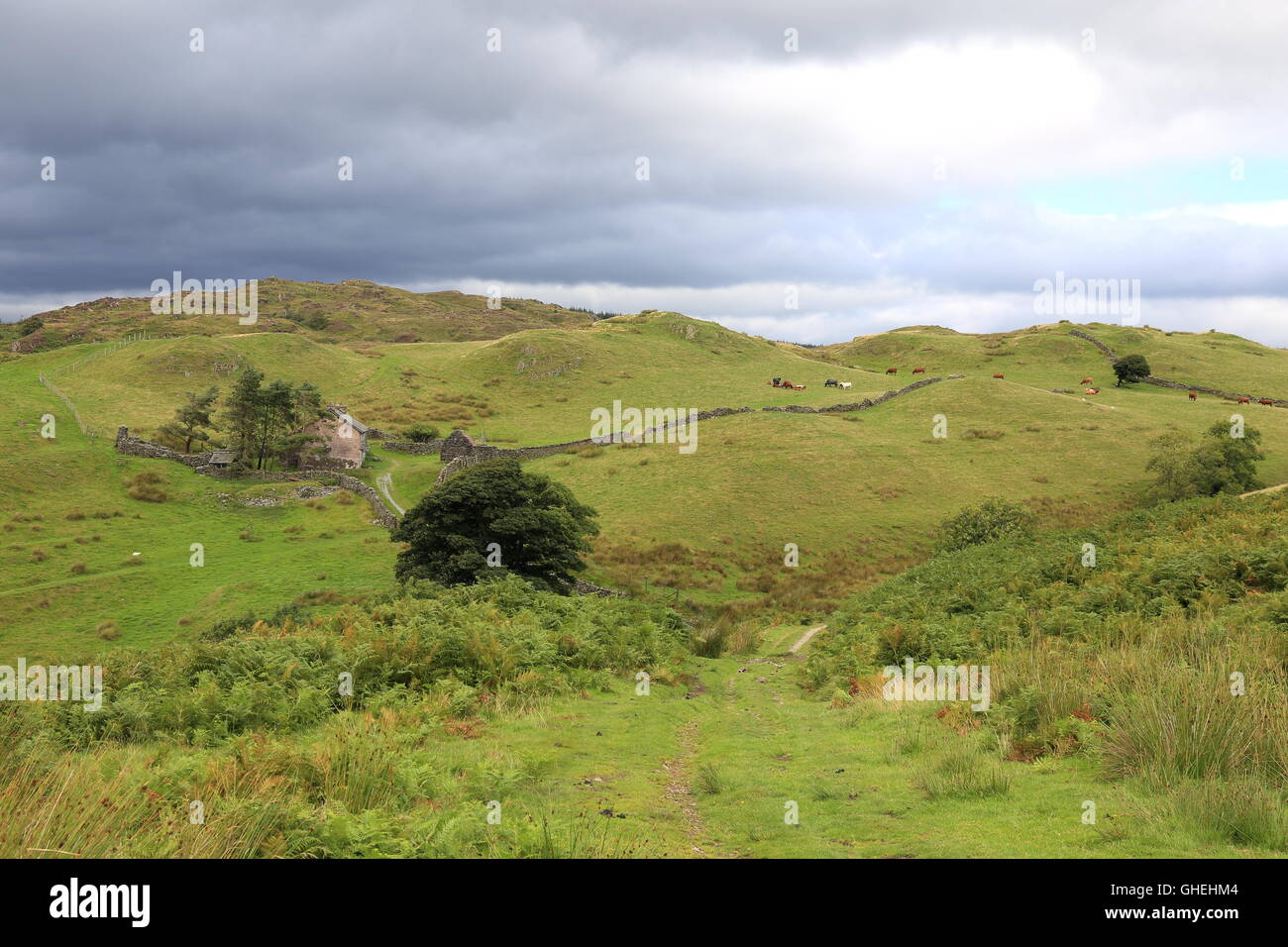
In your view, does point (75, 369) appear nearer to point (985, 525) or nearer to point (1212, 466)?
point (985, 525)

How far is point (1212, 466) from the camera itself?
190 ft

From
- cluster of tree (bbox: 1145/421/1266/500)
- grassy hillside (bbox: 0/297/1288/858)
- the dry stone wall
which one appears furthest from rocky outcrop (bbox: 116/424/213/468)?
the dry stone wall

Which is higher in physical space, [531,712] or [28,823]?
[28,823]

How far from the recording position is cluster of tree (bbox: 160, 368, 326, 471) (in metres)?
64.1

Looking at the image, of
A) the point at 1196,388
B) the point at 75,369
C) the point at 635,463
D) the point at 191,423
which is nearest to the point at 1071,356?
the point at 1196,388

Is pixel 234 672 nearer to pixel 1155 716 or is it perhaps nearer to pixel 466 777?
pixel 466 777

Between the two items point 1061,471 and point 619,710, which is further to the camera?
point 1061,471

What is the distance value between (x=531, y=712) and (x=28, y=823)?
9273 mm

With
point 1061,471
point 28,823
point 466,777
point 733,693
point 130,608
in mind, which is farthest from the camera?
point 1061,471

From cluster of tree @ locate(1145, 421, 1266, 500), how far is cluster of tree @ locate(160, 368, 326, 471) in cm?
7209

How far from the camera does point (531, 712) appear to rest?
1445cm

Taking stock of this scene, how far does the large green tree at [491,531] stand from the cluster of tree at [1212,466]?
49.2 metres
